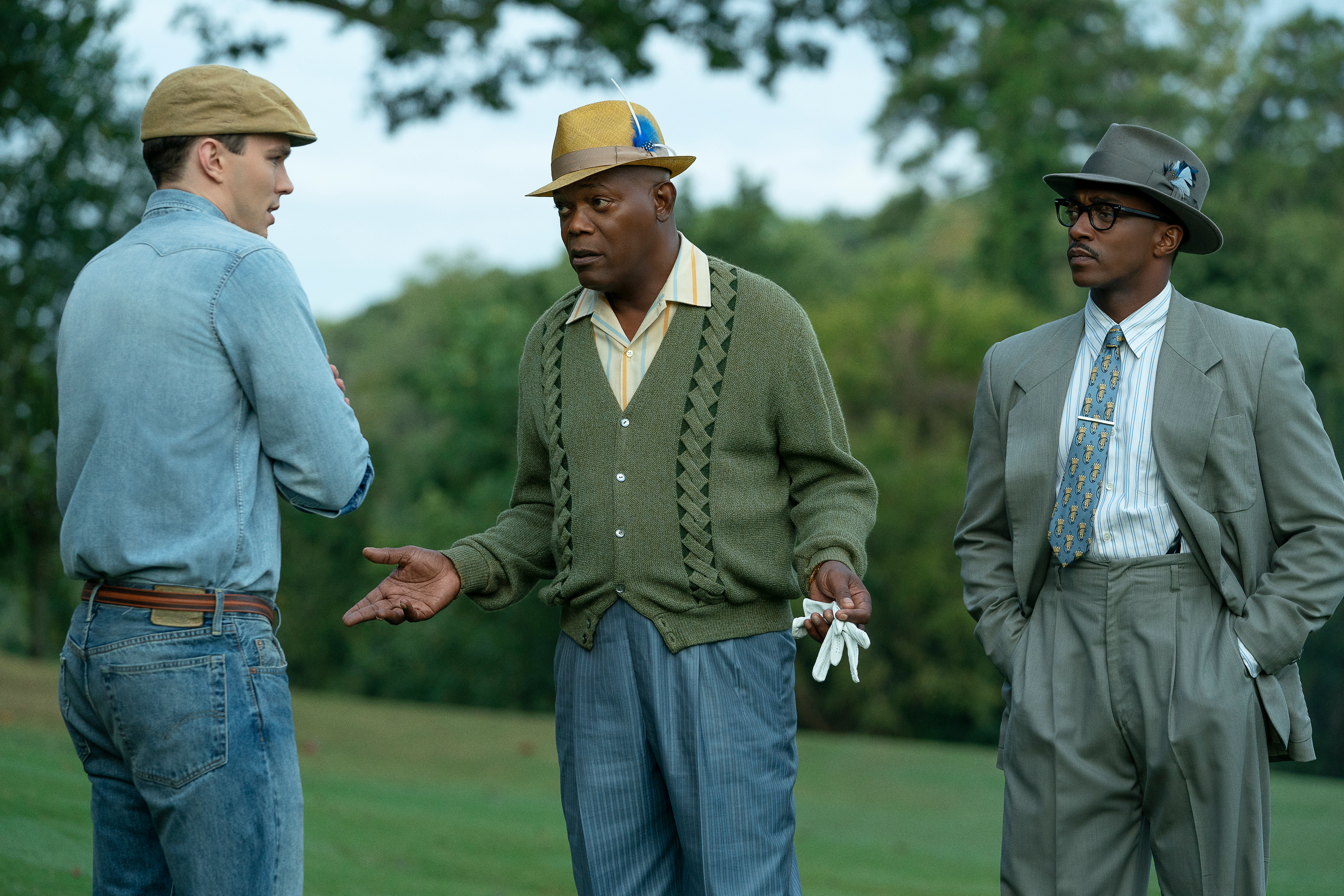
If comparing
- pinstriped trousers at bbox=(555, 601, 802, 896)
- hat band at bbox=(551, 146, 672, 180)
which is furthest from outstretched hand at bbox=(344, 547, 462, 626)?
hat band at bbox=(551, 146, 672, 180)

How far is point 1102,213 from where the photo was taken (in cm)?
366

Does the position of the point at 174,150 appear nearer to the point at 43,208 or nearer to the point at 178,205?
the point at 178,205

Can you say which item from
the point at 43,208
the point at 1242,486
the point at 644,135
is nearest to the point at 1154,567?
the point at 1242,486

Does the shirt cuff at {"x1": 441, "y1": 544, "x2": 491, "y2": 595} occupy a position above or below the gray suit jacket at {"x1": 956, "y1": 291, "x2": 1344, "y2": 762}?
below

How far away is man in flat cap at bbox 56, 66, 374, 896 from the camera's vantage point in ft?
8.95

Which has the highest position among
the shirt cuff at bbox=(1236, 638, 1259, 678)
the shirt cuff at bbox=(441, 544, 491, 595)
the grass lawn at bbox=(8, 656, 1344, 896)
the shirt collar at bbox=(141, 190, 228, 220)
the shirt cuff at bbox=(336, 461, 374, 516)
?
the shirt collar at bbox=(141, 190, 228, 220)

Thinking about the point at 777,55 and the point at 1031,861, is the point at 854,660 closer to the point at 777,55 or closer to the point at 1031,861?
the point at 1031,861

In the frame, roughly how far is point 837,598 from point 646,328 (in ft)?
2.74

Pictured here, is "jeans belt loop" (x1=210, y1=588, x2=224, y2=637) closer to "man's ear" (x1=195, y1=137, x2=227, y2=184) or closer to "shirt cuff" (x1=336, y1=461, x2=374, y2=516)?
"shirt cuff" (x1=336, y1=461, x2=374, y2=516)

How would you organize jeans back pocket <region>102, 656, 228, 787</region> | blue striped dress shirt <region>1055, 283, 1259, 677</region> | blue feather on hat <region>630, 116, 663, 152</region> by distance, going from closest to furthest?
jeans back pocket <region>102, 656, 228, 787</region> → blue feather on hat <region>630, 116, 663, 152</region> → blue striped dress shirt <region>1055, 283, 1259, 677</region>

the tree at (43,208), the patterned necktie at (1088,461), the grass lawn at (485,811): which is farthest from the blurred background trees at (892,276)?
the patterned necktie at (1088,461)

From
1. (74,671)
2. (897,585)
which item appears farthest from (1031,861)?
(897,585)

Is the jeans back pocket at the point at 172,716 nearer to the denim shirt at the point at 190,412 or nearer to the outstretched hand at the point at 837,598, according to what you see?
the denim shirt at the point at 190,412

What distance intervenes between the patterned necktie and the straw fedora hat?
1215 millimetres
